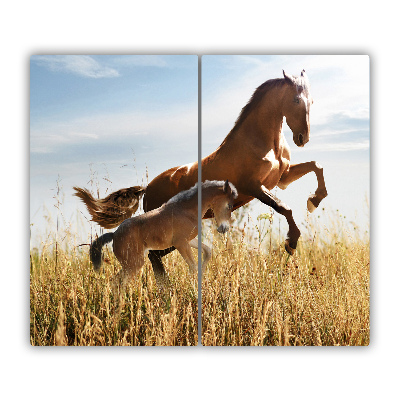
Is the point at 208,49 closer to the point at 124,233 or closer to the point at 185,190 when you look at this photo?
the point at 185,190

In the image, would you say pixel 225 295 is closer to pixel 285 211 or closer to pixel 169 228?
pixel 169 228

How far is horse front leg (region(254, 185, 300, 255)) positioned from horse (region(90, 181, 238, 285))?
0.20 meters

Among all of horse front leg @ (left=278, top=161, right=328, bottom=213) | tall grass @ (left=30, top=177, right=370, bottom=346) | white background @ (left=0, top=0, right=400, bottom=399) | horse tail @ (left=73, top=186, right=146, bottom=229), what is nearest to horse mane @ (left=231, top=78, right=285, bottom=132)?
white background @ (left=0, top=0, right=400, bottom=399)

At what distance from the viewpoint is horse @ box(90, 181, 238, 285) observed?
123 inches

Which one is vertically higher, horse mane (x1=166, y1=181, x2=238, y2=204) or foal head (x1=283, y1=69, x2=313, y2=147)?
foal head (x1=283, y1=69, x2=313, y2=147)

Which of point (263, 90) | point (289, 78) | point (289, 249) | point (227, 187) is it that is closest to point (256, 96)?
point (263, 90)

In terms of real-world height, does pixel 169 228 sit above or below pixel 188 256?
above

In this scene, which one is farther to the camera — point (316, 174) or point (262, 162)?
point (262, 162)

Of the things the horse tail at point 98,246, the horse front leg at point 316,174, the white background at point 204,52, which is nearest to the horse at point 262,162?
the horse front leg at point 316,174

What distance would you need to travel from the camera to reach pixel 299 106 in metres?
3.14

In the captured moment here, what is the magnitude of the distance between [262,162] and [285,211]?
39cm

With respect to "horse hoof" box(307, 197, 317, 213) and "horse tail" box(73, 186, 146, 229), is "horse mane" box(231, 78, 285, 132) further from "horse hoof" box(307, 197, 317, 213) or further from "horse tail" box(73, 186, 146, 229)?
"horse tail" box(73, 186, 146, 229)

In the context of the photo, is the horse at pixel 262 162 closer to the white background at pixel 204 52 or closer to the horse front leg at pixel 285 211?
the horse front leg at pixel 285 211
